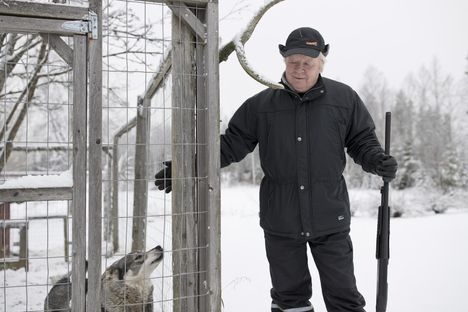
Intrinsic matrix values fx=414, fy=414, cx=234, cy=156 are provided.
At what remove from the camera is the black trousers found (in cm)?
278

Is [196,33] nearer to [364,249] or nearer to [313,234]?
[313,234]

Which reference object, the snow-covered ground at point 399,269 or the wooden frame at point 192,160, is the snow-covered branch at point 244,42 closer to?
the wooden frame at point 192,160

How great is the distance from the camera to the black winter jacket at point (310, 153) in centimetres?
279

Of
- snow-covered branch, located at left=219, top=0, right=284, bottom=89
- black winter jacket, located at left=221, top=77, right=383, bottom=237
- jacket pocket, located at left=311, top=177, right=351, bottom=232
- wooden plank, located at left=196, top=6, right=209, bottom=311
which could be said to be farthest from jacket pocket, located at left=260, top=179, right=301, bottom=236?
snow-covered branch, located at left=219, top=0, right=284, bottom=89

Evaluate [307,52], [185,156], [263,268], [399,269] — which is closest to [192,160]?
[185,156]

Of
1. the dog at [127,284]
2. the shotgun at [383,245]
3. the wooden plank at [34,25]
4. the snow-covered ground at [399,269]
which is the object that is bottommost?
the snow-covered ground at [399,269]

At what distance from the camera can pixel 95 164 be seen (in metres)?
2.49

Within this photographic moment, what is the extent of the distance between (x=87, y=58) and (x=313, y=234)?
181 cm

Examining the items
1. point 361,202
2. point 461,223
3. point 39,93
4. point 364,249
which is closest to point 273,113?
point 39,93

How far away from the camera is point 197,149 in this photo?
286 cm

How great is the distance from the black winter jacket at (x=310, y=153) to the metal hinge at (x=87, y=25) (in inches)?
45.9

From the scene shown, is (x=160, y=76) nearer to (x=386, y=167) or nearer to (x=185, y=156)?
(x=185, y=156)

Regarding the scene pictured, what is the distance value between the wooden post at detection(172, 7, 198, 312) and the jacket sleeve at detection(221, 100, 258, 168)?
1.05 ft

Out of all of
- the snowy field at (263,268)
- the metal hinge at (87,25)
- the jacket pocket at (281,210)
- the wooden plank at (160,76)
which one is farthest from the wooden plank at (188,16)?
the snowy field at (263,268)
